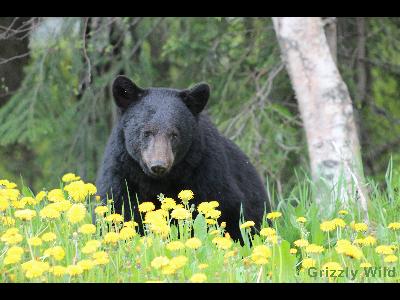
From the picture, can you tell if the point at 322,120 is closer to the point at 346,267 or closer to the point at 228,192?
the point at 228,192

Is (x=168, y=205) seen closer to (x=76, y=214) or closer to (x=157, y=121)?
(x=76, y=214)

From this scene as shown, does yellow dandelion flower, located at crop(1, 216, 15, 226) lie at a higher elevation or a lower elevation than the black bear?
lower

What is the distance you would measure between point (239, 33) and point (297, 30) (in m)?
2.89

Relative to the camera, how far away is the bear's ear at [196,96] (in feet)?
17.9

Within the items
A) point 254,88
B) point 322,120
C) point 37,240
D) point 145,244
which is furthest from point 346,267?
point 254,88

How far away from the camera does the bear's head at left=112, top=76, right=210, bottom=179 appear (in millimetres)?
5078

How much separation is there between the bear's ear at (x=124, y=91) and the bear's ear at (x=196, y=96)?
1.00 feet

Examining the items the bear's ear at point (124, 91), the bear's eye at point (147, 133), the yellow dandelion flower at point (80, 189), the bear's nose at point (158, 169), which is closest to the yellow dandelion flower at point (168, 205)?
the yellow dandelion flower at point (80, 189)

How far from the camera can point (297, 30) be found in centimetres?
650

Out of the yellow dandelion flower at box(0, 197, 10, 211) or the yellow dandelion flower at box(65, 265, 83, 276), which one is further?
the yellow dandelion flower at box(0, 197, 10, 211)

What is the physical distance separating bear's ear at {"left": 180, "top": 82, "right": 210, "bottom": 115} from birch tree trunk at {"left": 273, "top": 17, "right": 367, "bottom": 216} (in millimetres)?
1032

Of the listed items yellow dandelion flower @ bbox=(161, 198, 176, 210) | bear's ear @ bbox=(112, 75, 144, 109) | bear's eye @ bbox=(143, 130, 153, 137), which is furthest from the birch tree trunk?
yellow dandelion flower @ bbox=(161, 198, 176, 210)

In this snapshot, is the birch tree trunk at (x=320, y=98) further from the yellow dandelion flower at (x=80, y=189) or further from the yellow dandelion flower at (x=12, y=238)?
the yellow dandelion flower at (x=12, y=238)

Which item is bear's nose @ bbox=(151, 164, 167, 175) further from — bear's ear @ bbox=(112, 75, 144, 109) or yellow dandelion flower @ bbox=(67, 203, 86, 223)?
yellow dandelion flower @ bbox=(67, 203, 86, 223)
